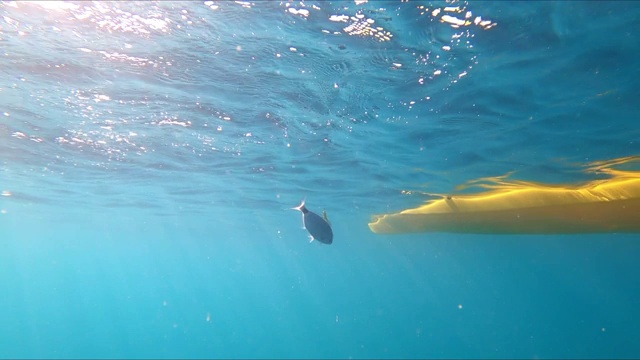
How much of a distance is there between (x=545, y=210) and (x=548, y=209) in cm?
11

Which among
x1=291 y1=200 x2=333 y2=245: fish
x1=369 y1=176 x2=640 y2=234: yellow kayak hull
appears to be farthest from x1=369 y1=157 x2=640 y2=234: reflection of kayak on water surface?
x1=291 y1=200 x2=333 y2=245: fish

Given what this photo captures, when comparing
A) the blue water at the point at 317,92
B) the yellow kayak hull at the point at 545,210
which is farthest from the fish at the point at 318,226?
the yellow kayak hull at the point at 545,210

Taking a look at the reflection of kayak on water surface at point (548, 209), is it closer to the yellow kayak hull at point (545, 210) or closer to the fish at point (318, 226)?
the yellow kayak hull at point (545, 210)

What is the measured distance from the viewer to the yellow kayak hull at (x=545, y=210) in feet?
42.7

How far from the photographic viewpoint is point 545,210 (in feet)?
47.4

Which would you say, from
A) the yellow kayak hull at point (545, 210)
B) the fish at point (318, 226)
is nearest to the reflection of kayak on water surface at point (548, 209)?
the yellow kayak hull at point (545, 210)

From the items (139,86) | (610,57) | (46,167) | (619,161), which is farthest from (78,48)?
(619,161)

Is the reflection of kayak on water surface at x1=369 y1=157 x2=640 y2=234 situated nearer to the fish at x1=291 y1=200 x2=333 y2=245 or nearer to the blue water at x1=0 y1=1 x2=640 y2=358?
the blue water at x1=0 y1=1 x2=640 y2=358

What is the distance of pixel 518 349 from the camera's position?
64.3 meters

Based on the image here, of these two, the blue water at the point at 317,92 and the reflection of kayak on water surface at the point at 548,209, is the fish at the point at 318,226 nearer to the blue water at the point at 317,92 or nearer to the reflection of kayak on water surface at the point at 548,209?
the blue water at the point at 317,92

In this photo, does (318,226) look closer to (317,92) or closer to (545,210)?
(317,92)

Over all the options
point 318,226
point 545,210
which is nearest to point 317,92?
point 318,226

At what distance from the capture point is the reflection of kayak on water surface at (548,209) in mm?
13023

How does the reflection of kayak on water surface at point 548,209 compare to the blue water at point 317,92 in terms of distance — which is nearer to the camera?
the blue water at point 317,92
